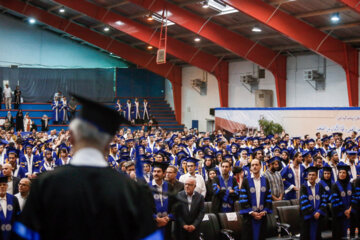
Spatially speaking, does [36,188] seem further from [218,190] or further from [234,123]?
[234,123]

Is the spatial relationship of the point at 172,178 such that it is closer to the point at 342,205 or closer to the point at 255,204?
the point at 255,204

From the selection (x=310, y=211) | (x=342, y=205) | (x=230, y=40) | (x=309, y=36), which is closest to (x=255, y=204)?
(x=310, y=211)

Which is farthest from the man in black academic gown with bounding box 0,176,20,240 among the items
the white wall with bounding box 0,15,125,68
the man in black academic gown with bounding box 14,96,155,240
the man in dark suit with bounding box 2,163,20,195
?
the white wall with bounding box 0,15,125,68

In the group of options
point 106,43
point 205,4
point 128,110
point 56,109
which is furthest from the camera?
point 128,110

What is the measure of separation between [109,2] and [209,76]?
9.84 metres

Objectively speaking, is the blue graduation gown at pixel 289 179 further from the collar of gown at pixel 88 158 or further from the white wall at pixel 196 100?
the white wall at pixel 196 100

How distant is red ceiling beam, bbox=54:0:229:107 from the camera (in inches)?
876

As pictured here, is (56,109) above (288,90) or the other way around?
the other way around

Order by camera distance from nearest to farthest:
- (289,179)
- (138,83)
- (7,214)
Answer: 1. (7,214)
2. (289,179)
3. (138,83)

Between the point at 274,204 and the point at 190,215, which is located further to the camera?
the point at 274,204

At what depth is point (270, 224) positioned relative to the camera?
775 centimetres

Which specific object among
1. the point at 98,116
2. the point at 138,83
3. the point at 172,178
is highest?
the point at 138,83

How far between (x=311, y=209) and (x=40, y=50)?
1079 inches

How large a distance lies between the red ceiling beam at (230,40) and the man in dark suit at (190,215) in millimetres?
14206
